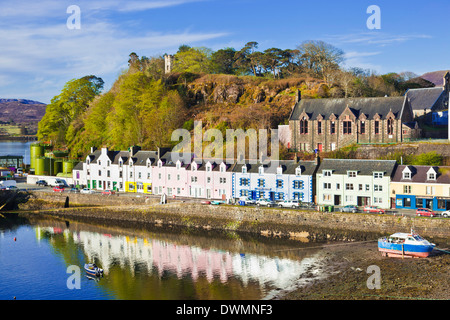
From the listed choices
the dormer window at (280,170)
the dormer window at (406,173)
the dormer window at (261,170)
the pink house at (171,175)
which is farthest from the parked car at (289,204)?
the pink house at (171,175)

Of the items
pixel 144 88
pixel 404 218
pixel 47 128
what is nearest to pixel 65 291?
pixel 404 218

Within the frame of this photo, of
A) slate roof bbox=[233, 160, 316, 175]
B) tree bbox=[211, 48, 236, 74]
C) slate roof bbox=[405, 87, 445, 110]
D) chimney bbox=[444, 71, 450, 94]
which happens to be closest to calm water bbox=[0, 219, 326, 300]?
slate roof bbox=[233, 160, 316, 175]

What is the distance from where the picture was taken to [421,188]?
44.2 m

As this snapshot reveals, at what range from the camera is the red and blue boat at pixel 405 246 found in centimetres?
3544

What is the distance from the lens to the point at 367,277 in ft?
104

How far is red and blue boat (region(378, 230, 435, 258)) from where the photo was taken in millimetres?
35438

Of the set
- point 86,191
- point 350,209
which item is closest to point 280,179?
point 350,209

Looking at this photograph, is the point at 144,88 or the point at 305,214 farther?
the point at 144,88

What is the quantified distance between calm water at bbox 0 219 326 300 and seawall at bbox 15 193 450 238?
Answer: 186cm
